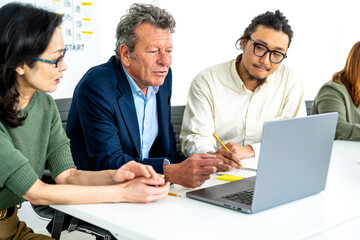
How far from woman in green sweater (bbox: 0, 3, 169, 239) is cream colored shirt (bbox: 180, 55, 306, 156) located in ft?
3.35

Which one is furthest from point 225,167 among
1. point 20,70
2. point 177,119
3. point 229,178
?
point 177,119

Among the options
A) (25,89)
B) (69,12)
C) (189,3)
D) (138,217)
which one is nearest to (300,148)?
(138,217)

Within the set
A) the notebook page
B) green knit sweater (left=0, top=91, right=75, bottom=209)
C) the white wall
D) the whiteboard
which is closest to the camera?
green knit sweater (left=0, top=91, right=75, bottom=209)

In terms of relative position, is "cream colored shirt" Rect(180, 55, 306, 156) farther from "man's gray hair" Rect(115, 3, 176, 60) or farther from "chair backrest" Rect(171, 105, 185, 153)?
"man's gray hair" Rect(115, 3, 176, 60)

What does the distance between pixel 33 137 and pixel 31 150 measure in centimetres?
5

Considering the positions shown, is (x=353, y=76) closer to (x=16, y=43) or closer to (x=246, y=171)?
(x=246, y=171)

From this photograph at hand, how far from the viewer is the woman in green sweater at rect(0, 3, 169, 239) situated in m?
1.43

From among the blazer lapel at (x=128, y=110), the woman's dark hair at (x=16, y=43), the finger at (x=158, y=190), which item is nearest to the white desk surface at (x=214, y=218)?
the finger at (x=158, y=190)

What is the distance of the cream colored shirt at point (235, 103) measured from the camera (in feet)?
8.64

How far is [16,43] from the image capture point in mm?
1499

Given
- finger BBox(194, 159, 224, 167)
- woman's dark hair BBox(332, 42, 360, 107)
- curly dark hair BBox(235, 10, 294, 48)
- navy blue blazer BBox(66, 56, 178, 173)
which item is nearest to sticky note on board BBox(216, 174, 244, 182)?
finger BBox(194, 159, 224, 167)

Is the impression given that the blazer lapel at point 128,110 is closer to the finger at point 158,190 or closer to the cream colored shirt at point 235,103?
the cream colored shirt at point 235,103

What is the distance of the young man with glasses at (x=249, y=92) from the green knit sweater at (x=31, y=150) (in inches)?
34.2

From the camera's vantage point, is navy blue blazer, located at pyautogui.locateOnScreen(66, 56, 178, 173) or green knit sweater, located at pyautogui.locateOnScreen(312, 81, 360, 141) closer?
navy blue blazer, located at pyautogui.locateOnScreen(66, 56, 178, 173)
